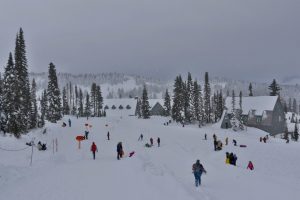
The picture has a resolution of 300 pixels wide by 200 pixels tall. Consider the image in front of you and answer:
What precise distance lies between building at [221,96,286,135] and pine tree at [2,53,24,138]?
5417 centimetres

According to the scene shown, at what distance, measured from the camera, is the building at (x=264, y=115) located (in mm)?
84625

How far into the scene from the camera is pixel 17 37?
51.2 m

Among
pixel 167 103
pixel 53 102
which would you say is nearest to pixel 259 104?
pixel 167 103

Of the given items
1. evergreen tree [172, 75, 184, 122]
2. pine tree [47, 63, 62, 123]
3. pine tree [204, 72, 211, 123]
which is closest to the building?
pine tree [204, 72, 211, 123]

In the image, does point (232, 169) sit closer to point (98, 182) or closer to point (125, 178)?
point (125, 178)

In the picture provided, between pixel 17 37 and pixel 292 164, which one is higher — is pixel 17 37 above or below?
above

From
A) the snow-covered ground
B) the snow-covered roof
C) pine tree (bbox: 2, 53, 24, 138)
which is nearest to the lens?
the snow-covered ground

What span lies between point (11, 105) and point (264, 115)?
6584 cm

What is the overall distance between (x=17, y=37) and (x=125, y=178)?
39.6m

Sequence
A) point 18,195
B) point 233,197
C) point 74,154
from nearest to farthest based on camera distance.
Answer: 1. point 18,195
2. point 233,197
3. point 74,154

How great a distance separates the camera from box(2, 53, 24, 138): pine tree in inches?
1538

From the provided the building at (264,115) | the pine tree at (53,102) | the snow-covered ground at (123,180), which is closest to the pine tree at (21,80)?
the snow-covered ground at (123,180)

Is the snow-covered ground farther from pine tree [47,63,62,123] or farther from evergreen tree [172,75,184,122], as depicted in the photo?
evergreen tree [172,75,184,122]

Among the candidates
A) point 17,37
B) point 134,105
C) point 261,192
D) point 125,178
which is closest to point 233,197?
point 261,192
